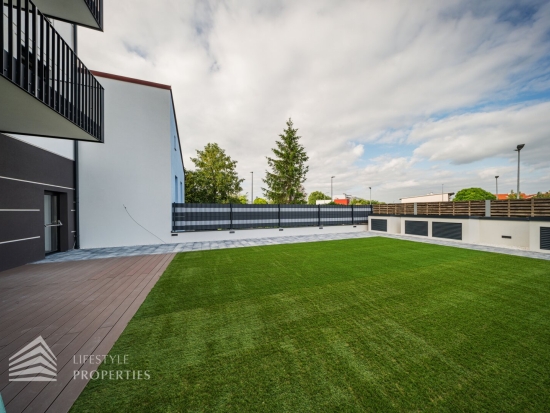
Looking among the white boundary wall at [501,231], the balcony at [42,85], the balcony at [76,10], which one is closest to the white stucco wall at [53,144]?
the balcony at [42,85]

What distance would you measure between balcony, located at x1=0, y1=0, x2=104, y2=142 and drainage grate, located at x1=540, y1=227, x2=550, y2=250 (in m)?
16.0

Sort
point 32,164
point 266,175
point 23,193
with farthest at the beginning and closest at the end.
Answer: point 266,175
point 32,164
point 23,193

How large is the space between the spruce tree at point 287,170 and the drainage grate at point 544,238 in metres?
17.4

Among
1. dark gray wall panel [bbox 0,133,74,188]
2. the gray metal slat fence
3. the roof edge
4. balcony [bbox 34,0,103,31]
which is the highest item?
the roof edge

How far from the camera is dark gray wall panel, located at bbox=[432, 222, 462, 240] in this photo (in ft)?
36.3

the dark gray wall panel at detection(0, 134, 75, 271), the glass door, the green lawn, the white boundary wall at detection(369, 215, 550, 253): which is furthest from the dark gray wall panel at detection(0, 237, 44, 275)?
the white boundary wall at detection(369, 215, 550, 253)

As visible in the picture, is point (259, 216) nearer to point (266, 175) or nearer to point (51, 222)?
point (51, 222)

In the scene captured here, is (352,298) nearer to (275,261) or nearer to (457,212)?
(275,261)

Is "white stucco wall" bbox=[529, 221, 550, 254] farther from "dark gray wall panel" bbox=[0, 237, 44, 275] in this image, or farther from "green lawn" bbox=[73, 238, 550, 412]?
"dark gray wall panel" bbox=[0, 237, 44, 275]

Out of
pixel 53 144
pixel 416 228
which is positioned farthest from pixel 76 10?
pixel 416 228

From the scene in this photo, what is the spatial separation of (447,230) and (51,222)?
18.3 meters

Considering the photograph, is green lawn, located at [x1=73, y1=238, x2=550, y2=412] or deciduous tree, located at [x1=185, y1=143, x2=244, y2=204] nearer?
green lawn, located at [x1=73, y1=238, x2=550, y2=412]

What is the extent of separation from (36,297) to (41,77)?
4177 mm

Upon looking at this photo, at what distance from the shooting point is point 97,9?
620cm
